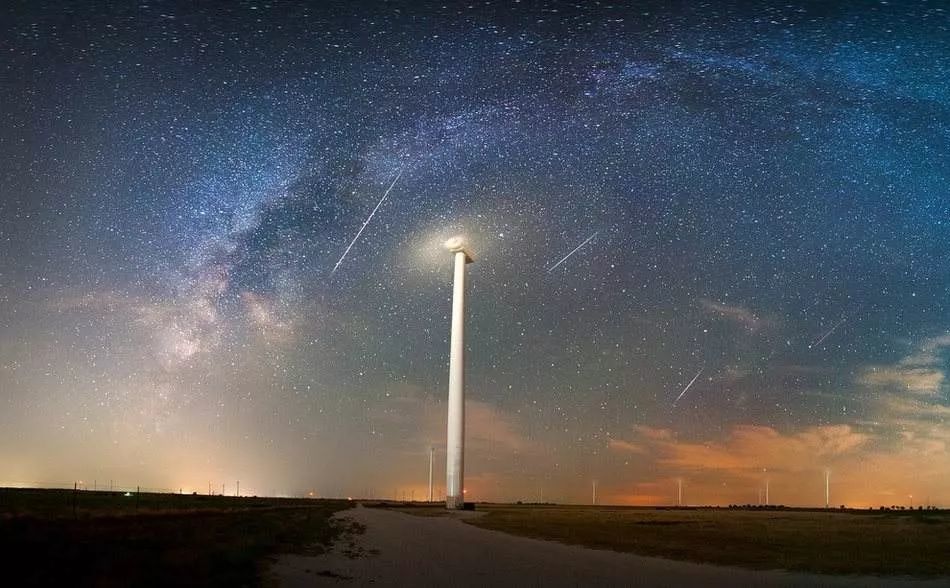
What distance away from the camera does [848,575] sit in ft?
79.2

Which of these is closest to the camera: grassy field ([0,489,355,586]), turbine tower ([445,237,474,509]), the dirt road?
grassy field ([0,489,355,586])

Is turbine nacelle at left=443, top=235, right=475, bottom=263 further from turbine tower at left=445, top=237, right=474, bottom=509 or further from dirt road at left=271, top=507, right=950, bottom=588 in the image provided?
dirt road at left=271, top=507, right=950, bottom=588

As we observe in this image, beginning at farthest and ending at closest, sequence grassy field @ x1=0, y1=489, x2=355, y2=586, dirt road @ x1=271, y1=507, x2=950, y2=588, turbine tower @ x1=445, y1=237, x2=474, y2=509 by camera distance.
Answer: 1. turbine tower @ x1=445, y1=237, x2=474, y2=509
2. dirt road @ x1=271, y1=507, x2=950, y2=588
3. grassy field @ x1=0, y1=489, x2=355, y2=586

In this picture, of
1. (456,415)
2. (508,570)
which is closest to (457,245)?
(456,415)

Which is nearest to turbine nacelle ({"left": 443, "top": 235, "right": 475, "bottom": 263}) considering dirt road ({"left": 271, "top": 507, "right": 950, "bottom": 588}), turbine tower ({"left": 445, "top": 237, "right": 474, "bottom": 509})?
turbine tower ({"left": 445, "top": 237, "right": 474, "bottom": 509})

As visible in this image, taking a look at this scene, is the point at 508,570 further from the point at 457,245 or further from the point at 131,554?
the point at 457,245

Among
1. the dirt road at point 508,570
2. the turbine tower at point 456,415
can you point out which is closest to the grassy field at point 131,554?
the dirt road at point 508,570

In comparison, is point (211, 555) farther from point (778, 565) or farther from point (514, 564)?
point (778, 565)

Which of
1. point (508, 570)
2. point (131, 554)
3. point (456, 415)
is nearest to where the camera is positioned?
point (131, 554)

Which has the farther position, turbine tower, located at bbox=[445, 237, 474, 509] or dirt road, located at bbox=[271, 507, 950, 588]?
turbine tower, located at bbox=[445, 237, 474, 509]

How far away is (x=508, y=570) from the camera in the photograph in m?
22.5

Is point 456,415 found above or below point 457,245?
below

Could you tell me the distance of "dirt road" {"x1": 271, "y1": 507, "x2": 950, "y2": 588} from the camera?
1953 cm

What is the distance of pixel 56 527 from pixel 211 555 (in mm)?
10874
